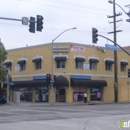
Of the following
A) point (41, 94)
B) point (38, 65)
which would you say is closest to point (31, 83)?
point (41, 94)

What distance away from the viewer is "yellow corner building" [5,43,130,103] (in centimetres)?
→ 5309

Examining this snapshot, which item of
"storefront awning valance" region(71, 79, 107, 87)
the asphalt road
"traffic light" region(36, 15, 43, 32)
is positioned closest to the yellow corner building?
"storefront awning valance" region(71, 79, 107, 87)

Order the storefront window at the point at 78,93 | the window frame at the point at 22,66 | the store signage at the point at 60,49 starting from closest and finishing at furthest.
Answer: the store signage at the point at 60,49 < the storefront window at the point at 78,93 < the window frame at the point at 22,66

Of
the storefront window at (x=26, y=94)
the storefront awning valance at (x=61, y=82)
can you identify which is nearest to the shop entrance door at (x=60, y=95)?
the storefront awning valance at (x=61, y=82)

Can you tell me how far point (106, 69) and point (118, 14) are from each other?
10.7 meters

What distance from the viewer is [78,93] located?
179ft

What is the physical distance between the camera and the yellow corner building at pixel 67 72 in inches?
2090

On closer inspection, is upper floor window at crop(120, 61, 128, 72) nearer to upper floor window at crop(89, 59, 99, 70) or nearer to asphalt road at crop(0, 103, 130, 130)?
upper floor window at crop(89, 59, 99, 70)

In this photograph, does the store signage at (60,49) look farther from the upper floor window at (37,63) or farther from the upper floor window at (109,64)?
the upper floor window at (109,64)

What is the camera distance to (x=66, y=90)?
174 feet

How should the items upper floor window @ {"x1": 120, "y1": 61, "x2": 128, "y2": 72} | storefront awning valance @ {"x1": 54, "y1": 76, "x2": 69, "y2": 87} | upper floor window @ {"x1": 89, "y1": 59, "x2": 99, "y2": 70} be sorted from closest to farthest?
1. storefront awning valance @ {"x1": 54, "y1": 76, "x2": 69, "y2": 87}
2. upper floor window @ {"x1": 89, "y1": 59, "x2": 99, "y2": 70}
3. upper floor window @ {"x1": 120, "y1": 61, "x2": 128, "y2": 72}

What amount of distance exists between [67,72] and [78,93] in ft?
13.0

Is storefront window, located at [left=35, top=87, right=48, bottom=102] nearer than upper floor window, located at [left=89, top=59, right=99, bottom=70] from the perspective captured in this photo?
Yes

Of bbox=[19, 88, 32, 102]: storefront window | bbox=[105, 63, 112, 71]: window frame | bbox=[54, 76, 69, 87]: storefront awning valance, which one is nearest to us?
bbox=[54, 76, 69, 87]: storefront awning valance
